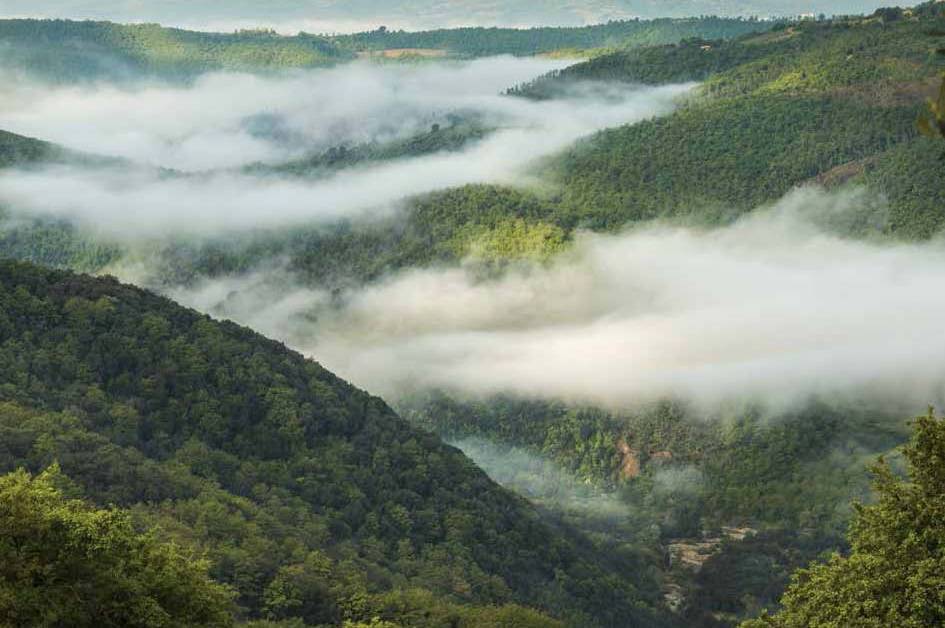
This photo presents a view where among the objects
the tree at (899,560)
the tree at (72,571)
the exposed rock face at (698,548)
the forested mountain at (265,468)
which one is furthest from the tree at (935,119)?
the exposed rock face at (698,548)

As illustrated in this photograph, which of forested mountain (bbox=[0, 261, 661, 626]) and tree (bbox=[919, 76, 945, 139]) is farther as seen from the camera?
forested mountain (bbox=[0, 261, 661, 626])

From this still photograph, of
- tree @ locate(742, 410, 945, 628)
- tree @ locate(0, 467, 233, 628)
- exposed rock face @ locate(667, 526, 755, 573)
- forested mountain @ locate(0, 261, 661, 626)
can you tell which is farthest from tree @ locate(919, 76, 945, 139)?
exposed rock face @ locate(667, 526, 755, 573)

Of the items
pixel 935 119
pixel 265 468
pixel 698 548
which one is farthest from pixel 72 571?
pixel 698 548

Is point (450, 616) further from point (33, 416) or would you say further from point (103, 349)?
point (103, 349)

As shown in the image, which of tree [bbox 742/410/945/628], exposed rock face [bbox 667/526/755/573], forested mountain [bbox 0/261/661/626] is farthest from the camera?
exposed rock face [bbox 667/526/755/573]

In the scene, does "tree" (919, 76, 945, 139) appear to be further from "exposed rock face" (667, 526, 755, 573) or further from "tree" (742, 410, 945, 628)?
"exposed rock face" (667, 526, 755, 573)

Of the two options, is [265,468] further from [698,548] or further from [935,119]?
[935,119]

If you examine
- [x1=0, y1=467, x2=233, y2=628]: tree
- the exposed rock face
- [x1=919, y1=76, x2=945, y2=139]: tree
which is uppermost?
the exposed rock face
